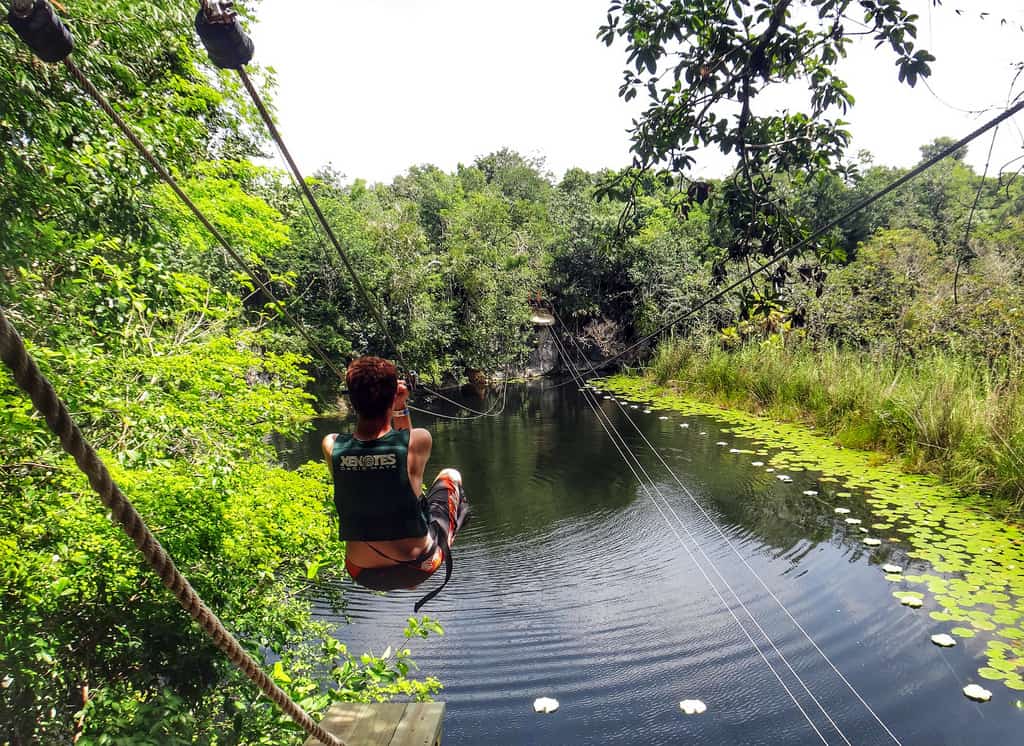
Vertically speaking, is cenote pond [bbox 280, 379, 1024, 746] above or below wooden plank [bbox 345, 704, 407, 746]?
below

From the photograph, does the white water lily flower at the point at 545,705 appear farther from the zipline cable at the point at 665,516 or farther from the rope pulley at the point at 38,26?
the rope pulley at the point at 38,26

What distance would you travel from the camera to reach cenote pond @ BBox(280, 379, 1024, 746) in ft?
12.1

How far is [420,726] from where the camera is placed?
10.1 ft

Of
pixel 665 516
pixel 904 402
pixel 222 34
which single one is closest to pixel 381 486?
pixel 222 34

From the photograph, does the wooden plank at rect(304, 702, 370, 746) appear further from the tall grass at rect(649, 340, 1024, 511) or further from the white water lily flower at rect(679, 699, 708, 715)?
the tall grass at rect(649, 340, 1024, 511)

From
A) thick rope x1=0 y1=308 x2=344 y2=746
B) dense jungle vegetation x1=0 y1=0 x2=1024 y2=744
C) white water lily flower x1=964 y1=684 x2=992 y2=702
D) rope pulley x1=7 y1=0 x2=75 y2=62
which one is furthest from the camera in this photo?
white water lily flower x1=964 y1=684 x2=992 y2=702

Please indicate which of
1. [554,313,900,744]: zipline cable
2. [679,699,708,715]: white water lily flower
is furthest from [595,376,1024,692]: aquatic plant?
[679,699,708,715]: white water lily flower

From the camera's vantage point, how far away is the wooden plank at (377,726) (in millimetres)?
2979

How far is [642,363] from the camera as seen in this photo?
61.6 feet

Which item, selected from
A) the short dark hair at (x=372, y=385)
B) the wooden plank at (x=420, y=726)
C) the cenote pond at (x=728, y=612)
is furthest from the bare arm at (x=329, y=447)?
the cenote pond at (x=728, y=612)

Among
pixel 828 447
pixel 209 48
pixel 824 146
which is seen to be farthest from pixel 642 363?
pixel 209 48

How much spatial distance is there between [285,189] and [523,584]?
1287cm

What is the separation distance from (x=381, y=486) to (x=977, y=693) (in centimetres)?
413

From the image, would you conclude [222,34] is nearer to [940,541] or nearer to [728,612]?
[728,612]
